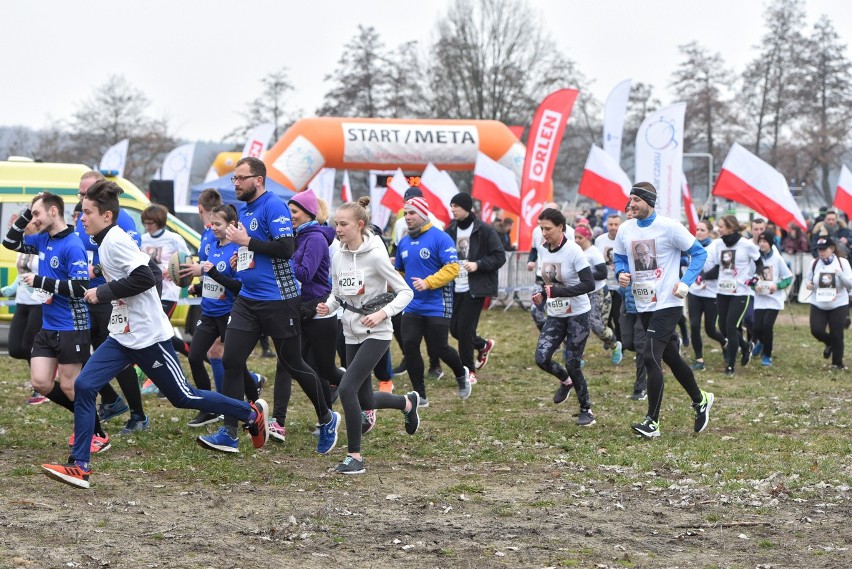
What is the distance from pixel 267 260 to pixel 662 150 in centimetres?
1118

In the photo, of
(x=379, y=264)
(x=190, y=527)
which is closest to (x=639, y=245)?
(x=379, y=264)

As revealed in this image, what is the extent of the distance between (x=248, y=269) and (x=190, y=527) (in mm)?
2282

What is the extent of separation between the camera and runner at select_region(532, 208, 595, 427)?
9594mm

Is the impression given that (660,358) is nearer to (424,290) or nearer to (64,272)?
(424,290)

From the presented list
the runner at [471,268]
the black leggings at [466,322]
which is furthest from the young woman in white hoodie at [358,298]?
the black leggings at [466,322]

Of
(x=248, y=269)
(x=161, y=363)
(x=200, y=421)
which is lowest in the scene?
(x=200, y=421)

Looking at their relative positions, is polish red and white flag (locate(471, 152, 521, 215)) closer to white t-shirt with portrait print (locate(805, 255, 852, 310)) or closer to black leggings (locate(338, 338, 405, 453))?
white t-shirt with portrait print (locate(805, 255, 852, 310))

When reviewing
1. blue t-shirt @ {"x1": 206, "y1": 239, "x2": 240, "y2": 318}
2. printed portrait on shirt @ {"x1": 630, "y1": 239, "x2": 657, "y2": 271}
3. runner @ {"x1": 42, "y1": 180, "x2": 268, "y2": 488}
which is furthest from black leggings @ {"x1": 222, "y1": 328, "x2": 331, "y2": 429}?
printed portrait on shirt @ {"x1": 630, "y1": 239, "x2": 657, "y2": 271}

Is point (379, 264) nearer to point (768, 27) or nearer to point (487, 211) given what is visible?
point (487, 211)

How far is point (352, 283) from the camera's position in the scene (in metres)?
7.67

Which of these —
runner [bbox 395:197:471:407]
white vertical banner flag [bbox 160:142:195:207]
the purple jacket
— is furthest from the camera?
white vertical banner flag [bbox 160:142:195:207]

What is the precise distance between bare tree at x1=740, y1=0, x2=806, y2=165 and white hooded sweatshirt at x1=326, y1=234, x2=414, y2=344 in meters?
44.1

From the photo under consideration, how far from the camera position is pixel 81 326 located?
8047 mm

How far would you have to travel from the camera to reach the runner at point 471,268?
1158 centimetres
